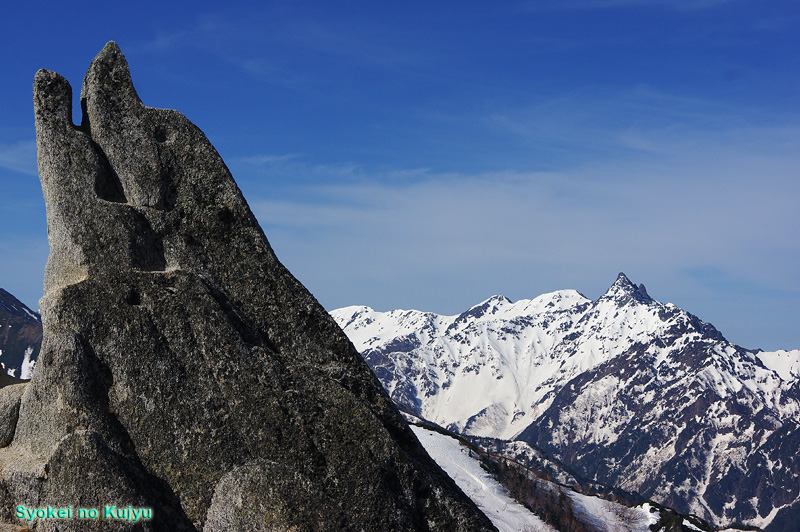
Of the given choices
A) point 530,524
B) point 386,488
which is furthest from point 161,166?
point 530,524

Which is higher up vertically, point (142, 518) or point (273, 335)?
point (273, 335)

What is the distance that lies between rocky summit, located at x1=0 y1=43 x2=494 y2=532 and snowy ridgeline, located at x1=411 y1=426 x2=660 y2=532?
105537 millimetres

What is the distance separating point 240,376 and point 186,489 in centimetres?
419

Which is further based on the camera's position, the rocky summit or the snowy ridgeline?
the snowy ridgeline

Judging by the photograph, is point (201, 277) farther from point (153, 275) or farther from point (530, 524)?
point (530, 524)

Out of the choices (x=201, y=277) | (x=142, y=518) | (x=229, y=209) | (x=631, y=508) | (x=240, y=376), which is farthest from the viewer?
(x=631, y=508)

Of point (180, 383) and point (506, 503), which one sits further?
point (506, 503)

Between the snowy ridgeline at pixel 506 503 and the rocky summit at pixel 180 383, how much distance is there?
106 m

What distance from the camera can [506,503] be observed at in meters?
146

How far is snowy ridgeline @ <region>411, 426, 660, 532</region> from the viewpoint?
137125 mm

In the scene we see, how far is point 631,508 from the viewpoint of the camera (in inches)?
7062

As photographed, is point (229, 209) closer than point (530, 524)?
Yes

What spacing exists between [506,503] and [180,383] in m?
128

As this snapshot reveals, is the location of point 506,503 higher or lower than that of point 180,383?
lower
